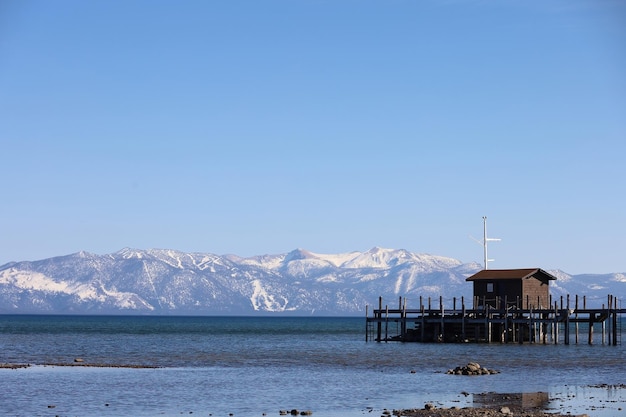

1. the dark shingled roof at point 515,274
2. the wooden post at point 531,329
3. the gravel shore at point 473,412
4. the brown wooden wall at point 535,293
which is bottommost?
the gravel shore at point 473,412

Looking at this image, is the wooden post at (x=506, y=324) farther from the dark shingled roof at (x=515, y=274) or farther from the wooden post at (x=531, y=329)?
the dark shingled roof at (x=515, y=274)

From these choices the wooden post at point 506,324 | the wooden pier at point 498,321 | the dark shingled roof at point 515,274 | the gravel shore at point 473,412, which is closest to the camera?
the gravel shore at point 473,412

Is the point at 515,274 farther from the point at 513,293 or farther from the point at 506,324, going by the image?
the point at 506,324

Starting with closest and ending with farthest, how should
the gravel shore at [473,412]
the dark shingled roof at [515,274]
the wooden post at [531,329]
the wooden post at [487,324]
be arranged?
the gravel shore at [473,412] → the wooden post at [531,329] → the wooden post at [487,324] → the dark shingled roof at [515,274]

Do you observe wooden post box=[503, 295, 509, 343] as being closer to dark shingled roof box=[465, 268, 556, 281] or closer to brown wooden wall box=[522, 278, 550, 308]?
brown wooden wall box=[522, 278, 550, 308]

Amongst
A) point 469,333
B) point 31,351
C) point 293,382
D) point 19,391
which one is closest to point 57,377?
point 19,391

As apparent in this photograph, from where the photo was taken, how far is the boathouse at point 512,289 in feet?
323

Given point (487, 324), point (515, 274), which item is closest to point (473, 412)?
point (487, 324)

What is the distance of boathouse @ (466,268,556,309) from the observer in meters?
98.4

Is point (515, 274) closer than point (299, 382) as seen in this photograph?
No

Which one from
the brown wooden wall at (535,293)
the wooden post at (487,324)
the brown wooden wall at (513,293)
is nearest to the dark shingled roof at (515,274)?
the brown wooden wall at (513,293)

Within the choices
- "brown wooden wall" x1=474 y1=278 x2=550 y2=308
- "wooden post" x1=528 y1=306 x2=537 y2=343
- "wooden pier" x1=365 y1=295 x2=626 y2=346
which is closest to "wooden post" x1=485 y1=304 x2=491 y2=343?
"wooden pier" x1=365 y1=295 x2=626 y2=346

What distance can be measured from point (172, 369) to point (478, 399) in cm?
2554

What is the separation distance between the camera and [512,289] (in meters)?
98.9
